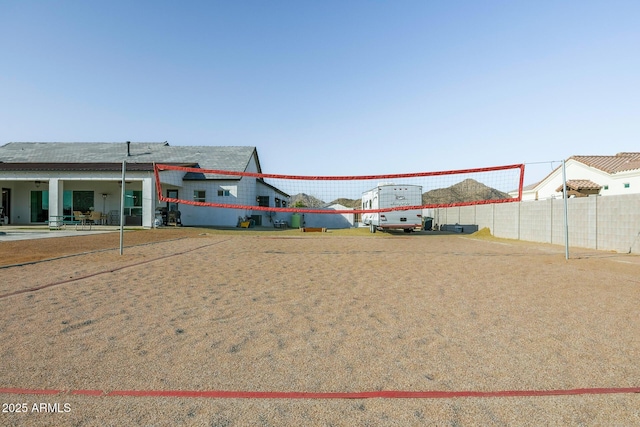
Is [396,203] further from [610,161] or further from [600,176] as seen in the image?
[610,161]

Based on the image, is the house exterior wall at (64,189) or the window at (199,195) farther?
the window at (199,195)

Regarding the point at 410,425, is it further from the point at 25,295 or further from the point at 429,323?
the point at 25,295

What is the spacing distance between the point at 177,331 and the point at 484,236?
22394 millimetres

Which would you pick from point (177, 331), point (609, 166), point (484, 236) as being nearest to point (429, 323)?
point (177, 331)

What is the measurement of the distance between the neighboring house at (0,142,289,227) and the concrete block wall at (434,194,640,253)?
1766 centimetres

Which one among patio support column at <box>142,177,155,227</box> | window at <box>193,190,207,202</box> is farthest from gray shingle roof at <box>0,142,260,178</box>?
patio support column at <box>142,177,155,227</box>

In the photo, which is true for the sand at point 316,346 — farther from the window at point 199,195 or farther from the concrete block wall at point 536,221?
the window at point 199,195

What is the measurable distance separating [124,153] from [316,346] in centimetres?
3038

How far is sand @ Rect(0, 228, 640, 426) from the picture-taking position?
8.17 feet

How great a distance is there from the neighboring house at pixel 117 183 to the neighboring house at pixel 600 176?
2180 cm

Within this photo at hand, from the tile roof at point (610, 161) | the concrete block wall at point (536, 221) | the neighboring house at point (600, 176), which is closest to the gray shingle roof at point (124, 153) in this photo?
the concrete block wall at point (536, 221)

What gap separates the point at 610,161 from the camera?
29.0m

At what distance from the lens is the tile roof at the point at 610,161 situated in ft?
88.5

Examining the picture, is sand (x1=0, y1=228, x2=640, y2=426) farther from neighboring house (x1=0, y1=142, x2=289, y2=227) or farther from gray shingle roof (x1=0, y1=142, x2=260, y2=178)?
gray shingle roof (x1=0, y1=142, x2=260, y2=178)
